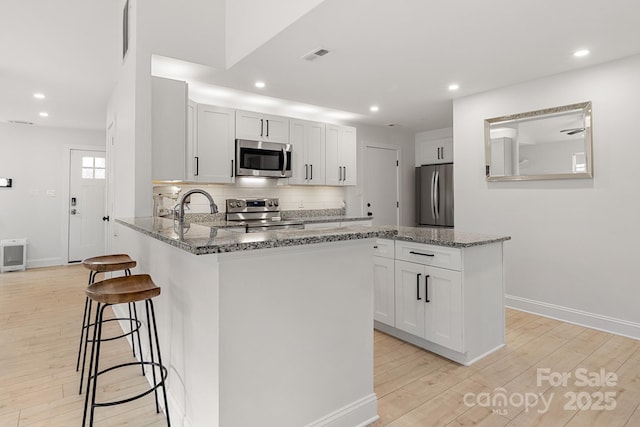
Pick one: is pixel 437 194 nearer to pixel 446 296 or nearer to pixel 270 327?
pixel 446 296

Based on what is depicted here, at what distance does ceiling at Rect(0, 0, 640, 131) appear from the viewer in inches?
92.1

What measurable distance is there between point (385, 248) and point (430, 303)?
566 mm

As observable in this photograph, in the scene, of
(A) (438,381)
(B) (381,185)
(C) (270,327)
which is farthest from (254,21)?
(B) (381,185)

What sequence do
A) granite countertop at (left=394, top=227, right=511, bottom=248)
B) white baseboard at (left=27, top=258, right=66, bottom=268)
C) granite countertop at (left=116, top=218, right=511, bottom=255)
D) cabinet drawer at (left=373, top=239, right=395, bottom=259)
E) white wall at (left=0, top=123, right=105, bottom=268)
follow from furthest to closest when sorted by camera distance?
1. white baseboard at (left=27, top=258, right=66, bottom=268)
2. white wall at (left=0, top=123, right=105, bottom=268)
3. cabinet drawer at (left=373, top=239, right=395, bottom=259)
4. granite countertop at (left=394, top=227, right=511, bottom=248)
5. granite countertop at (left=116, top=218, right=511, bottom=255)

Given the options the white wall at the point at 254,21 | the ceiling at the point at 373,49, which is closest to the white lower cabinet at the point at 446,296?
the ceiling at the point at 373,49

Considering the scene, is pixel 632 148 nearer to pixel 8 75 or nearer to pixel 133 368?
pixel 133 368

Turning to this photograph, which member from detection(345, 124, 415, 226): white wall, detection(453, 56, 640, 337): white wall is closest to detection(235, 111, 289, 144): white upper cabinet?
detection(345, 124, 415, 226): white wall

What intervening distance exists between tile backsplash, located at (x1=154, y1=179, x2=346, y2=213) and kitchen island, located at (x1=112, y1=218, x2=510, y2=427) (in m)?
2.49

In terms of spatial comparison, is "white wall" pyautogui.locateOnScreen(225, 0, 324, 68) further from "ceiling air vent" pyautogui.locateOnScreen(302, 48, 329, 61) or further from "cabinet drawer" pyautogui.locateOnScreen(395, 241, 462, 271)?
"cabinet drawer" pyautogui.locateOnScreen(395, 241, 462, 271)

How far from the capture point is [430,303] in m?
2.62

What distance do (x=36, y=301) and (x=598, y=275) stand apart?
6.01 m

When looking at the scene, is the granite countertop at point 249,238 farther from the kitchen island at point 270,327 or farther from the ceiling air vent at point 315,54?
the ceiling air vent at point 315,54

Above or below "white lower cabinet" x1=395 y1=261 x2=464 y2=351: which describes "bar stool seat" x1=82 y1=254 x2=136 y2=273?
above

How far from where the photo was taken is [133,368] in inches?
98.8
